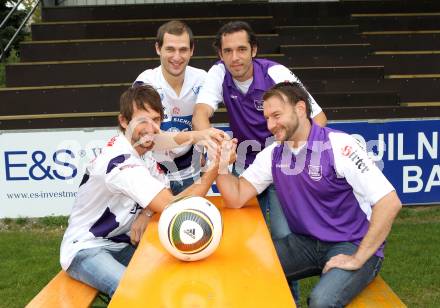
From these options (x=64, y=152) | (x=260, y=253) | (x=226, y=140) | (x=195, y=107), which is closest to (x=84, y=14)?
(x=64, y=152)

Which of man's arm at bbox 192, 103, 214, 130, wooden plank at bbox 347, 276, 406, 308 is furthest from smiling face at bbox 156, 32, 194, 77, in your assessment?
wooden plank at bbox 347, 276, 406, 308

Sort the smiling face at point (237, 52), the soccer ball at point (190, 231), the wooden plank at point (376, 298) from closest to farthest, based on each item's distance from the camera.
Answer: the soccer ball at point (190, 231), the wooden plank at point (376, 298), the smiling face at point (237, 52)

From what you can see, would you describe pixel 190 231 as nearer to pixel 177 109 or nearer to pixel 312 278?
pixel 177 109

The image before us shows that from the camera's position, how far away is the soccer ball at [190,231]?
2811 millimetres

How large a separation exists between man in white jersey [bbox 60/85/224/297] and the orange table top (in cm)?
29

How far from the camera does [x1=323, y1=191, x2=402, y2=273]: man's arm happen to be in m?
3.17

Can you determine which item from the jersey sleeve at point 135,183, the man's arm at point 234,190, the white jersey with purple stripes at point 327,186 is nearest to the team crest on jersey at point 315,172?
the white jersey with purple stripes at point 327,186

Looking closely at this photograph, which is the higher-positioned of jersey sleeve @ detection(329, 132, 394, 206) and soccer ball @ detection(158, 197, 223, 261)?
jersey sleeve @ detection(329, 132, 394, 206)

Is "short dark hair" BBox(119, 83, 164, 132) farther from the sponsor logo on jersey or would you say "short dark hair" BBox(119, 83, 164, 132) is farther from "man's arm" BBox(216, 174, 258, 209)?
the sponsor logo on jersey

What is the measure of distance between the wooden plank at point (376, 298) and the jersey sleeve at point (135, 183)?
120 cm

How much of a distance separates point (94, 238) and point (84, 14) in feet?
23.4

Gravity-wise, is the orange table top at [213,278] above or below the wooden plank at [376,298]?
above

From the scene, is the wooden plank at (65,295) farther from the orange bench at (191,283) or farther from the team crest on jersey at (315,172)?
the team crest on jersey at (315,172)

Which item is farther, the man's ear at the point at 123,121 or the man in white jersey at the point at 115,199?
the man's ear at the point at 123,121
